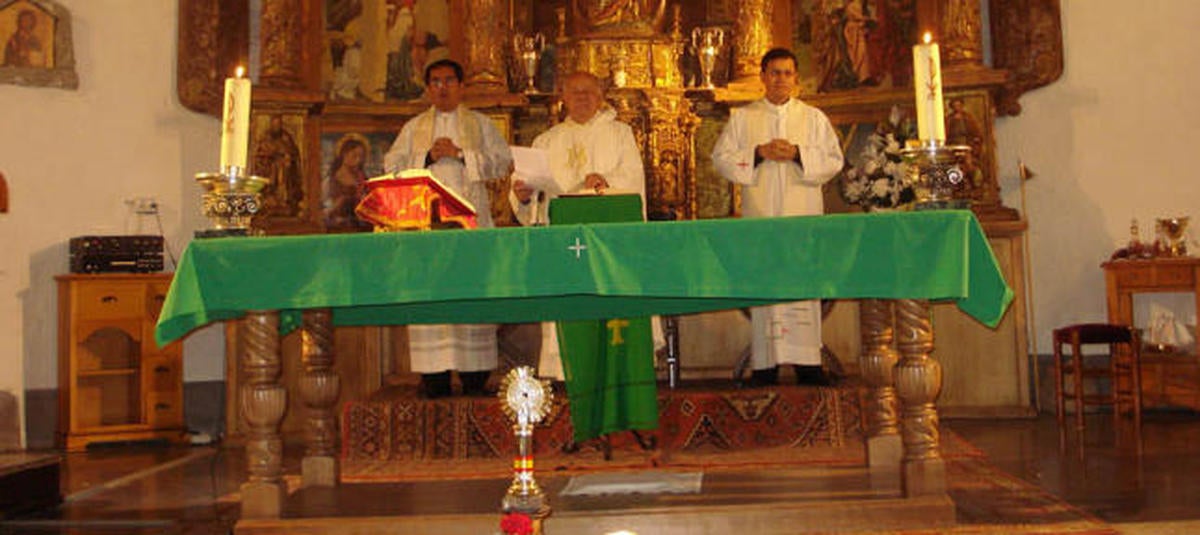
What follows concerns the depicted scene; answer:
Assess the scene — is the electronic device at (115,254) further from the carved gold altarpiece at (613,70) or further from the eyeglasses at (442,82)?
the eyeglasses at (442,82)

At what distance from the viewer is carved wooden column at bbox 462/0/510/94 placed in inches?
382

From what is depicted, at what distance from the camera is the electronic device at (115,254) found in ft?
29.5

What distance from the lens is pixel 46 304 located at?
9375 mm

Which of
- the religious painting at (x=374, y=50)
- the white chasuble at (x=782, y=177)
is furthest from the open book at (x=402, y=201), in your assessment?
the religious painting at (x=374, y=50)

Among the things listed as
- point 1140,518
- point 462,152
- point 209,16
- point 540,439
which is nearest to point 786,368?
point 540,439

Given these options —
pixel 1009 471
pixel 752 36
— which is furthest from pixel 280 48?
pixel 1009 471

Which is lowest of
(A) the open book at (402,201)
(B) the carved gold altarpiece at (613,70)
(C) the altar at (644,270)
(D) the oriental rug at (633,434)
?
(D) the oriental rug at (633,434)

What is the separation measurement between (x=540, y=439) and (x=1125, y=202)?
5.19 metres

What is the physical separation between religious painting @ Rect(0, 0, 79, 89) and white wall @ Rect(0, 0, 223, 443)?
3.1 inches

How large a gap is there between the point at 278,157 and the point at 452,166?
2.26 metres

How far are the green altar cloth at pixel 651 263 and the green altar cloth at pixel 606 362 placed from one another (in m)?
1.22

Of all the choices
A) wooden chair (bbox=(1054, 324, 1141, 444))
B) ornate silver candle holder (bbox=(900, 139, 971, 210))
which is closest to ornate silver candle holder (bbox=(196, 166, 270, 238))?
ornate silver candle holder (bbox=(900, 139, 971, 210))

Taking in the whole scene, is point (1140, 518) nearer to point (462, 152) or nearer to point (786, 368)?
point (786, 368)

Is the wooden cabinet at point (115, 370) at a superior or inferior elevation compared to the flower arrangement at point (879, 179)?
inferior
